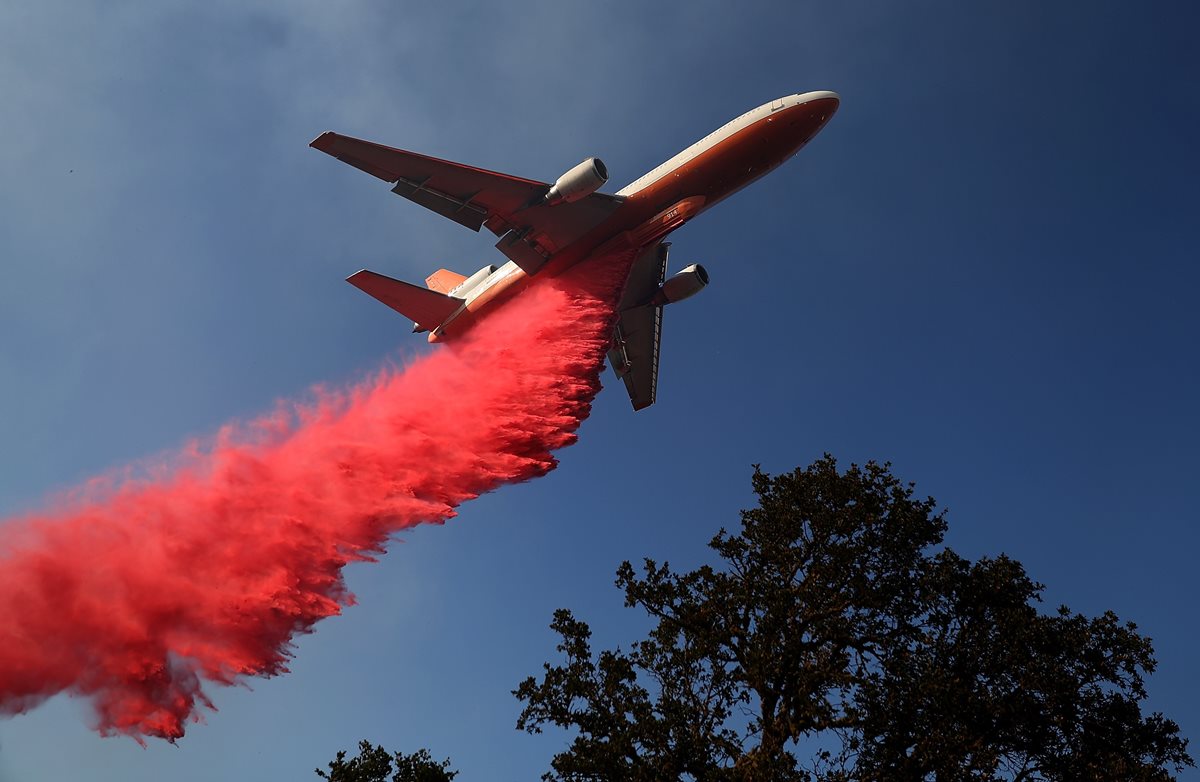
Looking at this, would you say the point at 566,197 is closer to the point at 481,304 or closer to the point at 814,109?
the point at 481,304

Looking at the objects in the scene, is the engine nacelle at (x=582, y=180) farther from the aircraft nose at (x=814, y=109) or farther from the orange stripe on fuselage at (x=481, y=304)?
the aircraft nose at (x=814, y=109)

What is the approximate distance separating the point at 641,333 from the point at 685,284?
13.6ft

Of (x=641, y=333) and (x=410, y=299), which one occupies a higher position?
(x=641, y=333)

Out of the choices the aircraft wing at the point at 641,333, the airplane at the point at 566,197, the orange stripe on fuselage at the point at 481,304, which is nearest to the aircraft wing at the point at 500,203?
the airplane at the point at 566,197

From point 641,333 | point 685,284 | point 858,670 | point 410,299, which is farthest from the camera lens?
point 641,333

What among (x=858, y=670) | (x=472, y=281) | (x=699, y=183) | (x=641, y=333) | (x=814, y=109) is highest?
(x=814, y=109)

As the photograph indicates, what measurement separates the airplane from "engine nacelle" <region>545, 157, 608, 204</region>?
0.12 ft

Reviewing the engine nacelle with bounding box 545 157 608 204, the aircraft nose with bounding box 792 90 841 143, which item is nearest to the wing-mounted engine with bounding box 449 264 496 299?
the engine nacelle with bounding box 545 157 608 204

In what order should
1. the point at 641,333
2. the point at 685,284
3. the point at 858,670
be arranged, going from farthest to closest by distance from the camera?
the point at 641,333
the point at 685,284
the point at 858,670

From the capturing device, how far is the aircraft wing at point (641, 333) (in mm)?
40469

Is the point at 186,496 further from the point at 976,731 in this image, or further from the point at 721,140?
the point at 976,731

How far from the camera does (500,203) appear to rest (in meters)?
35.5

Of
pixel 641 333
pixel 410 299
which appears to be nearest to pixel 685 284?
pixel 641 333

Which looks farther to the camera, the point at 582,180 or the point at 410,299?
the point at 410,299
